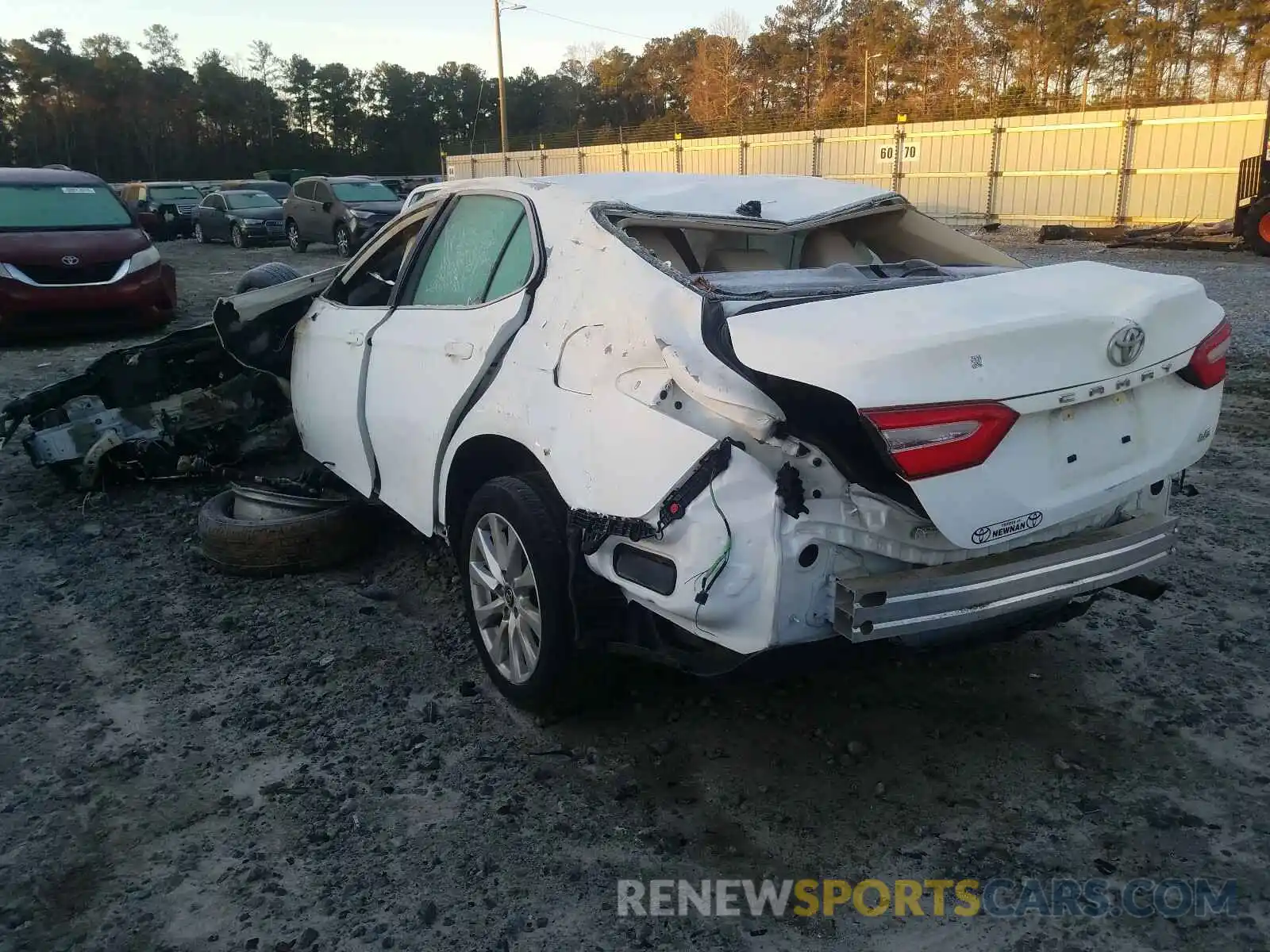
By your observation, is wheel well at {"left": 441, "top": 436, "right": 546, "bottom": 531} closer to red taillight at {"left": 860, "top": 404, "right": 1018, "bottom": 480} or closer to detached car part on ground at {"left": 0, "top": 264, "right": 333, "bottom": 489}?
red taillight at {"left": 860, "top": 404, "right": 1018, "bottom": 480}

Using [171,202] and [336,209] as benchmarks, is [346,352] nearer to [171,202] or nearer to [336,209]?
[336,209]

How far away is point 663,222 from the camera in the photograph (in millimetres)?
3365

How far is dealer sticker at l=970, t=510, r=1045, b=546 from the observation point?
242cm

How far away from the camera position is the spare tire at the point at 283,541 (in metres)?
4.45

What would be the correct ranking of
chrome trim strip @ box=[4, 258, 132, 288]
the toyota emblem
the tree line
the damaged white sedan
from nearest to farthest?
the damaged white sedan → the toyota emblem → chrome trim strip @ box=[4, 258, 132, 288] → the tree line

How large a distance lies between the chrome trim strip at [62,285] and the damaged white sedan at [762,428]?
8.30m

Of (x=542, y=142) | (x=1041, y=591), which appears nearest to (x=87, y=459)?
(x=1041, y=591)

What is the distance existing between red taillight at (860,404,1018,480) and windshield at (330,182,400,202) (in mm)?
20774

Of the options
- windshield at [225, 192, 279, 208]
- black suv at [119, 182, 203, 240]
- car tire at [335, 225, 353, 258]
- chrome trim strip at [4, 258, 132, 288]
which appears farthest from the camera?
black suv at [119, 182, 203, 240]

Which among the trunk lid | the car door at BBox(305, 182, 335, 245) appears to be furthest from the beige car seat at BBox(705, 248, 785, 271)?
the car door at BBox(305, 182, 335, 245)

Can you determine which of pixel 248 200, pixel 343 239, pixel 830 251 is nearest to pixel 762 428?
pixel 830 251

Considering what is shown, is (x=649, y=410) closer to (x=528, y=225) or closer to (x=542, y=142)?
(x=528, y=225)

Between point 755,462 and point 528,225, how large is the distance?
58.3 inches

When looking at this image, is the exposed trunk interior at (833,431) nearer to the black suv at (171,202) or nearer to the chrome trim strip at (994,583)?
the chrome trim strip at (994,583)
